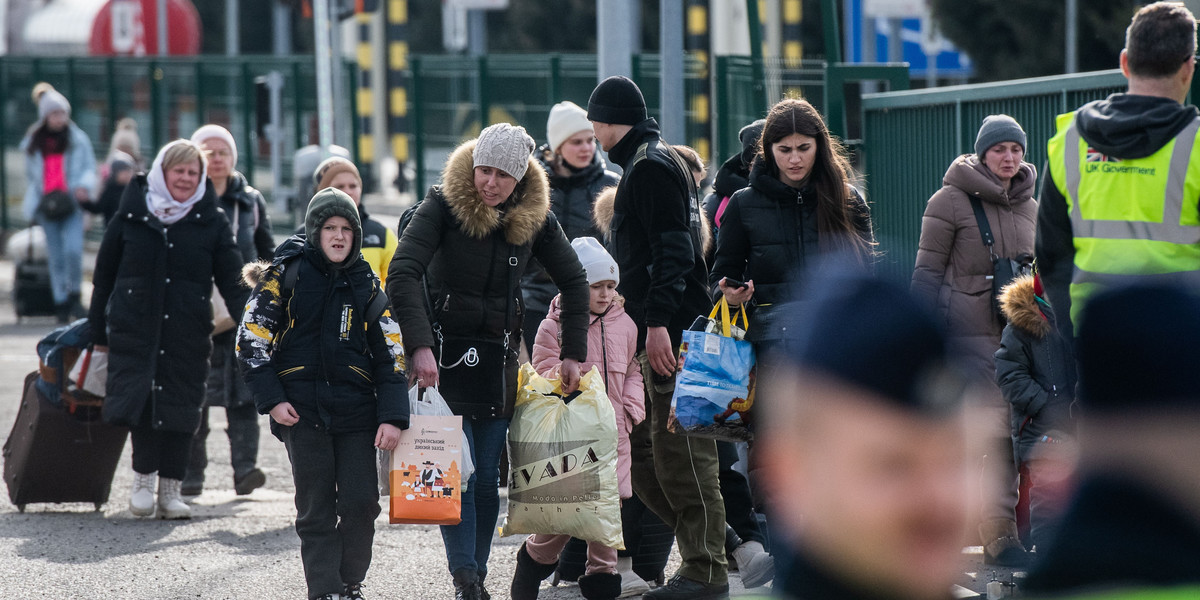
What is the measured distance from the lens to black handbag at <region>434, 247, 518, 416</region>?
18.6 feet

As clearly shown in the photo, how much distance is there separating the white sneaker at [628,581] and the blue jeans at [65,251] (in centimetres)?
1060

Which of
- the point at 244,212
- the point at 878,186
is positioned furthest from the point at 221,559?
the point at 878,186

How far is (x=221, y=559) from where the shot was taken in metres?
6.77

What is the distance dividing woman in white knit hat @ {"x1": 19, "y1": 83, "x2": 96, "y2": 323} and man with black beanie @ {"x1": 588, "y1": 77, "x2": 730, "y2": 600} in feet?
32.1

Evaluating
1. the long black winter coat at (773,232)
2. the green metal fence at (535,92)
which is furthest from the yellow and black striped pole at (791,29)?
the long black winter coat at (773,232)

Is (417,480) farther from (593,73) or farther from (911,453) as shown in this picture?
(593,73)

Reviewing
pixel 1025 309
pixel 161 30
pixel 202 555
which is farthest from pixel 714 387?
pixel 161 30

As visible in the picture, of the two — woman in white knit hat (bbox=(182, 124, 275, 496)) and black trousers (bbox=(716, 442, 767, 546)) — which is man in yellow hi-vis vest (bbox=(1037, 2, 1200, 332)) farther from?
woman in white knit hat (bbox=(182, 124, 275, 496))

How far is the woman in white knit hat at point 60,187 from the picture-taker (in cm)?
1478

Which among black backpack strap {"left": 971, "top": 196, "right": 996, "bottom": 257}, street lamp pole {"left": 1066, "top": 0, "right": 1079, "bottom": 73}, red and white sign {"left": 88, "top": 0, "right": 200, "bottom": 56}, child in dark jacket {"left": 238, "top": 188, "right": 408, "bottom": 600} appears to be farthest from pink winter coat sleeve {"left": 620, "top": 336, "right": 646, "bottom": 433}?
red and white sign {"left": 88, "top": 0, "right": 200, "bottom": 56}

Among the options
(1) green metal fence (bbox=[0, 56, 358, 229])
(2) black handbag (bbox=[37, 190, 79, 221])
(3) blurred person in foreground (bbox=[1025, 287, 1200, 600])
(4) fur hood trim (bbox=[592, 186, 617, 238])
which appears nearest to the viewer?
(3) blurred person in foreground (bbox=[1025, 287, 1200, 600])

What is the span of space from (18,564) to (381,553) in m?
1.47

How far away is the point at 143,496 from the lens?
25.0 ft

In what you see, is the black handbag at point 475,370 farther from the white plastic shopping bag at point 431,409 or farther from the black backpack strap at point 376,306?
the black backpack strap at point 376,306
